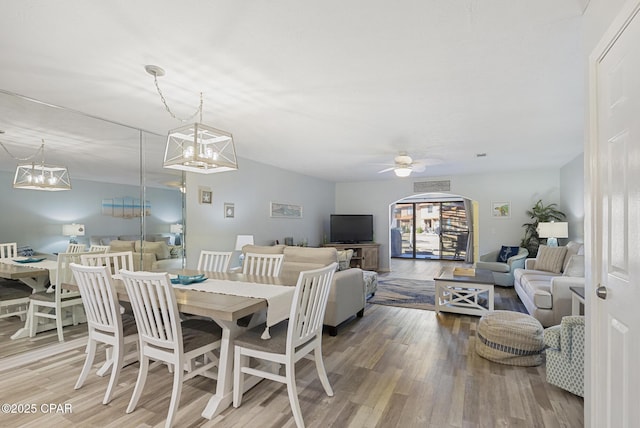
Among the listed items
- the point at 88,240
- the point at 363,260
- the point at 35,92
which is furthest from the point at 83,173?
the point at 363,260

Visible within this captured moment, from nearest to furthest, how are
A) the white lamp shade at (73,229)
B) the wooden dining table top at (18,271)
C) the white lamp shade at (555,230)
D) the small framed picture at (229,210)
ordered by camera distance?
the wooden dining table top at (18,271) < the white lamp shade at (73,229) < the small framed picture at (229,210) < the white lamp shade at (555,230)

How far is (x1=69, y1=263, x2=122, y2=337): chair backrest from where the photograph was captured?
2184mm

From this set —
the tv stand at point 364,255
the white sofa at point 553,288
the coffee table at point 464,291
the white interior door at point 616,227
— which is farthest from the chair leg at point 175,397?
the tv stand at point 364,255

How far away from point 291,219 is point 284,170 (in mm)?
1119

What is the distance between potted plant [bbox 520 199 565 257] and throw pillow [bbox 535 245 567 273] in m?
1.11

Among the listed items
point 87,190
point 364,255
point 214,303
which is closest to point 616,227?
point 214,303

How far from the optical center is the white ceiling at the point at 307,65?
5.80ft

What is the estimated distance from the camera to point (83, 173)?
361 cm

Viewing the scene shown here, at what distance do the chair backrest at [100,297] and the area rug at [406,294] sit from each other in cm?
371

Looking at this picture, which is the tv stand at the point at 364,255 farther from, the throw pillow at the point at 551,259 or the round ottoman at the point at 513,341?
the round ottoman at the point at 513,341

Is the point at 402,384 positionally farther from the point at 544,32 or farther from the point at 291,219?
the point at 291,219

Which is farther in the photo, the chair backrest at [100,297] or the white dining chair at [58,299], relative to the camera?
the white dining chair at [58,299]

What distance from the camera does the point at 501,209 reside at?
715cm

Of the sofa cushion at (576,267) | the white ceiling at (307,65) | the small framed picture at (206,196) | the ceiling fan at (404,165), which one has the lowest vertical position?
the sofa cushion at (576,267)
